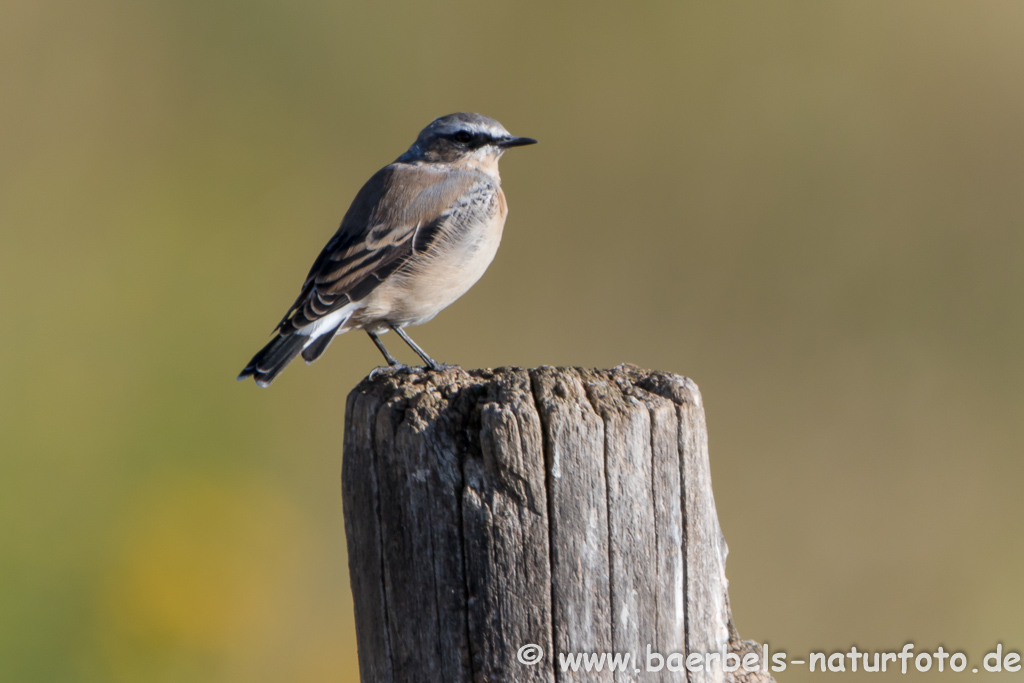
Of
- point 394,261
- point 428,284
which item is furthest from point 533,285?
point 394,261

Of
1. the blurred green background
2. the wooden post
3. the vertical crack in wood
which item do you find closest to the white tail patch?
the wooden post

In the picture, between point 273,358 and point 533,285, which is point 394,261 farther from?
point 533,285

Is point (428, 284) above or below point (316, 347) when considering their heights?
above

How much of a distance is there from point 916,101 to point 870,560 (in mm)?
4833

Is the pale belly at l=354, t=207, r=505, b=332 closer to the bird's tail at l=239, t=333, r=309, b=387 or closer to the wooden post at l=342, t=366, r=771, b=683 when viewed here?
the bird's tail at l=239, t=333, r=309, b=387

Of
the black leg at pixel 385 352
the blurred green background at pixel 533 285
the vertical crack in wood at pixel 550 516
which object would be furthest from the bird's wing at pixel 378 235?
the blurred green background at pixel 533 285

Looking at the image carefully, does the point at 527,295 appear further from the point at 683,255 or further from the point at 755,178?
the point at 755,178

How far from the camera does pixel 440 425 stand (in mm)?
2598

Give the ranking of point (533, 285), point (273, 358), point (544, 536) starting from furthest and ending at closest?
1. point (533, 285)
2. point (273, 358)
3. point (544, 536)

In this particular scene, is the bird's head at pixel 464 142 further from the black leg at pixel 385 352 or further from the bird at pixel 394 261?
the black leg at pixel 385 352

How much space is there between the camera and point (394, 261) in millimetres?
4746

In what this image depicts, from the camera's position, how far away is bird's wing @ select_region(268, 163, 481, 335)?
15.0 ft

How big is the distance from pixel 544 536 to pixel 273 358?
2.37m

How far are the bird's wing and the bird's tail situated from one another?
0.19 ft
